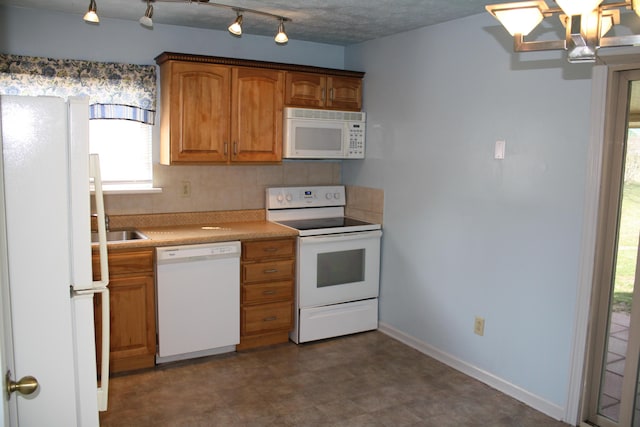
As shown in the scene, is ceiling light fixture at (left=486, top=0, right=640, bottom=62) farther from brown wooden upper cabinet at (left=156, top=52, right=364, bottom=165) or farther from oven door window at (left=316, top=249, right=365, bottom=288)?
oven door window at (left=316, top=249, right=365, bottom=288)

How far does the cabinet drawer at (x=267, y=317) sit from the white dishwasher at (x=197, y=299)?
9cm

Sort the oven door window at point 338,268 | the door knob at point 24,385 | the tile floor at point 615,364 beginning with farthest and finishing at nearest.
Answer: the oven door window at point 338,268, the tile floor at point 615,364, the door knob at point 24,385

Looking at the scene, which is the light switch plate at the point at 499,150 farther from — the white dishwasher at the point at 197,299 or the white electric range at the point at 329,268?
the white dishwasher at the point at 197,299

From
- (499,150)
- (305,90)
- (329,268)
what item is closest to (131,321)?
(329,268)

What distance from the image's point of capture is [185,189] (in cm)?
421

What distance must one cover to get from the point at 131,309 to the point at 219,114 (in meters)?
1.48

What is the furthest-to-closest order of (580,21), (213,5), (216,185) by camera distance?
(216,185) → (213,5) → (580,21)

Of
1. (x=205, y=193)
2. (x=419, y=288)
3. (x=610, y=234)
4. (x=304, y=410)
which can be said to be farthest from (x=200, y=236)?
(x=610, y=234)

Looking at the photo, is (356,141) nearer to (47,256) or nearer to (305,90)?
(305,90)

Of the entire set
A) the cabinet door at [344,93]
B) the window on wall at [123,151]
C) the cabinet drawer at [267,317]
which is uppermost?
the cabinet door at [344,93]

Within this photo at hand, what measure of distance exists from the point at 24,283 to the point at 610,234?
9.01 ft

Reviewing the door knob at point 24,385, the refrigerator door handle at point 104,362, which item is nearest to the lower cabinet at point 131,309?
the refrigerator door handle at point 104,362

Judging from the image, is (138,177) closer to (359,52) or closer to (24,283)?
(359,52)

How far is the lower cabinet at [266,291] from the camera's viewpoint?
3.95 m
